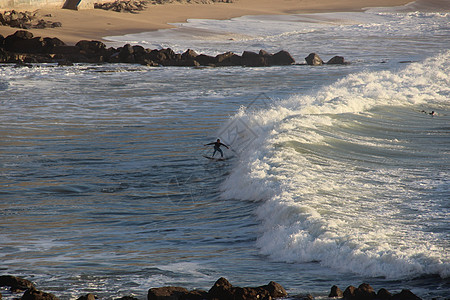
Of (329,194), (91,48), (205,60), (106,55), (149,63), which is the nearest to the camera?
(329,194)

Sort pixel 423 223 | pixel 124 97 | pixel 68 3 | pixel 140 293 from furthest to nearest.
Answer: pixel 68 3 < pixel 124 97 < pixel 423 223 < pixel 140 293

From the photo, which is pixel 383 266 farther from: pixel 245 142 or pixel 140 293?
pixel 245 142

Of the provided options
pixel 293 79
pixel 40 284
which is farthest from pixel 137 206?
pixel 293 79

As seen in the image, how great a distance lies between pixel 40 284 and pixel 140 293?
1.26 metres

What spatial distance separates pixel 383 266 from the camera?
742cm

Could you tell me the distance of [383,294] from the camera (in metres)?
6.42

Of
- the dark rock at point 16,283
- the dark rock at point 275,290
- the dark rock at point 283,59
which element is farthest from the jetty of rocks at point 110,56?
the dark rock at point 275,290

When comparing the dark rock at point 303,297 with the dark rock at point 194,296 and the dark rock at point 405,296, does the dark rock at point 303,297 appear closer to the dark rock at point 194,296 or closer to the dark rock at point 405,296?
the dark rock at point 405,296

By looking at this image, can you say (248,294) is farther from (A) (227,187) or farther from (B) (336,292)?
(A) (227,187)

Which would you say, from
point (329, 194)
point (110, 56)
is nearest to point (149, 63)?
point (110, 56)

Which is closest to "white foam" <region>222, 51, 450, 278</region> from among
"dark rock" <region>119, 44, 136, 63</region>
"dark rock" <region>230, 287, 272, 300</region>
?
"dark rock" <region>230, 287, 272, 300</region>

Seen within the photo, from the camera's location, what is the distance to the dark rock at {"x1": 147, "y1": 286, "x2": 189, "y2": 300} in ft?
21.0

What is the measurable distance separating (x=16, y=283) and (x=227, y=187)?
20.1ft

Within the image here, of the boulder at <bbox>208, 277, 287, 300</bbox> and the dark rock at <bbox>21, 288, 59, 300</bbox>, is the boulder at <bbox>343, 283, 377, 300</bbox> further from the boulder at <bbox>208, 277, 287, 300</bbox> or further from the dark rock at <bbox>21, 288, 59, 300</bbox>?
the dark rock at <bbox>21, 288, 59, 300</bbox>
